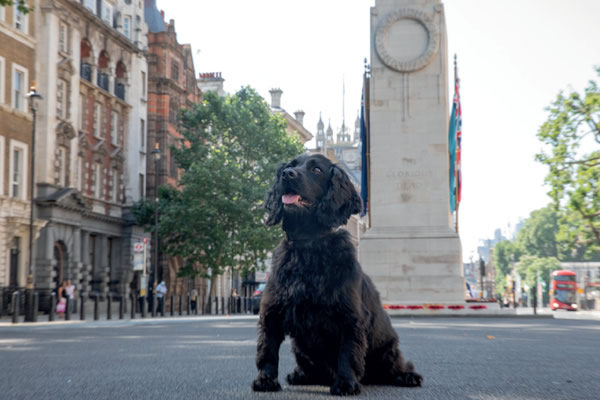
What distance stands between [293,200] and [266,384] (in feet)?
3.40

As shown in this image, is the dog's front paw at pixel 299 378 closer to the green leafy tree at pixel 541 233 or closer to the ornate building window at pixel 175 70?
the ornate building window at pixel 175 70

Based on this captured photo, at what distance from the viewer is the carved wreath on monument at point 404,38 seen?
85.3 feet

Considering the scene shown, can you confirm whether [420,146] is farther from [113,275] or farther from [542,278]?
[542,278]

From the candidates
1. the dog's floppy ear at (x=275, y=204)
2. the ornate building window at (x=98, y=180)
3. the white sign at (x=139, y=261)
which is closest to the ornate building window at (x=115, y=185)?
the ornate building window at (x=98, y=180)

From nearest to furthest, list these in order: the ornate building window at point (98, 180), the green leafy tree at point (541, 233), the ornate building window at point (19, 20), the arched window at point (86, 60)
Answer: the ornate building window at point (19, 20) → the arched window at point (86, 60) → the ornate building window at point (98, 180) → the green leafy tree at point (541, 233)

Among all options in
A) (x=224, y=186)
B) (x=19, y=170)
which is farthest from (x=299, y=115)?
(x=19, y=170)

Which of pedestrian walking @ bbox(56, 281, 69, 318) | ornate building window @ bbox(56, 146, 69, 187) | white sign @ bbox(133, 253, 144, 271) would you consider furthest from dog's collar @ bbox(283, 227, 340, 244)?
ornate building window @ bbox(56, 146, 69, 187)

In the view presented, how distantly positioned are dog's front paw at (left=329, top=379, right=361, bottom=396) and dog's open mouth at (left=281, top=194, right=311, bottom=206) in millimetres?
986

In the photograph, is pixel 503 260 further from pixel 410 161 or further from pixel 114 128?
pixel 410 161

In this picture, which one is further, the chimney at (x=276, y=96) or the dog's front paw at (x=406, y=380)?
the chimney at (x=276, y=96)

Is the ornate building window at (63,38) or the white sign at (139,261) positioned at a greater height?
the ornate building window at (63,38)

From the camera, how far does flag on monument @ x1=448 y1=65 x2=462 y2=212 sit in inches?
1011

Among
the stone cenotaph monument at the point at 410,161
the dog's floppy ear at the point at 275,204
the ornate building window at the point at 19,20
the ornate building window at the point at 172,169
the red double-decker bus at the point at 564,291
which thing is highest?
the ornate building window at the point at 19,20

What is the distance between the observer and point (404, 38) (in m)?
26.3
